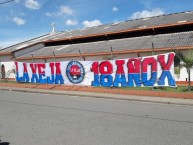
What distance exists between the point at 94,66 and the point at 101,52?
5363 mm

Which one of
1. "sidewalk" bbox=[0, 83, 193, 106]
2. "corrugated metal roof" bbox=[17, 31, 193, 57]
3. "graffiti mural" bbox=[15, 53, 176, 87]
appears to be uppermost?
"corrugated metal roof" bbox=[17, 31, 193, 57]

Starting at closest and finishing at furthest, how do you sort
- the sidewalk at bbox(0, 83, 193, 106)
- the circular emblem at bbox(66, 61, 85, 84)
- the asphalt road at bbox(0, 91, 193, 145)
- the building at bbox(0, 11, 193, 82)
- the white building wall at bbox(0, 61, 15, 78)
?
1. the asphalt road at bbox(0, 91, 193, 145)
2. the sidewalk at bbox(0, 83, 193, 106)
3. the circular emblem at bbox(66, 61, 85, 84)
4. the building at bbox(0, 11, 193, 82)
5. the white building wall at bbox(0, 61, 15, 78)

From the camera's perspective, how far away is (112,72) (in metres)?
19.2

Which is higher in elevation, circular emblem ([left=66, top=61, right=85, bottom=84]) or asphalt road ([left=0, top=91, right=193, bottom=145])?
circular emblem ([left=66, top=61, right=85, bottom=84])

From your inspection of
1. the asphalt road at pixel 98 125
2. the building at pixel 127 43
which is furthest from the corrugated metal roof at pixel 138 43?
the asphalt road at pixel 98 125

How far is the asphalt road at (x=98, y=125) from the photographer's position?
7.47 m

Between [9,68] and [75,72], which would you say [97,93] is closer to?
[75,72]

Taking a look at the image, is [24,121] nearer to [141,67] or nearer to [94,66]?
[141,67]

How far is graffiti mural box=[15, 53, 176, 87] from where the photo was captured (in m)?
16.9

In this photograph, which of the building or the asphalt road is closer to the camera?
the asphalt road

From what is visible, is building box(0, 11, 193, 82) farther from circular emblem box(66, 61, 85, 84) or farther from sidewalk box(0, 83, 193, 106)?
sidewalk box(0, 83, 193, 106)

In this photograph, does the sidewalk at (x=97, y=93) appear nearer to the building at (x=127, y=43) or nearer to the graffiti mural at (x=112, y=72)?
the graffiti mural at (x=112, y=72)

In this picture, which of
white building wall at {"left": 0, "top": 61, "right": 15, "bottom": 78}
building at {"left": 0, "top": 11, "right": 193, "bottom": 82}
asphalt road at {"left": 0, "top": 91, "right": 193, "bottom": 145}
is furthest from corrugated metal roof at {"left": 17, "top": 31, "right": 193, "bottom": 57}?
asphalt road at {"left": 0, "top": 91, "right": 193, "bottom": 145}

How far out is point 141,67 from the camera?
58.9 ft
